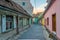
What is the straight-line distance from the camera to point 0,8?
7.02 m

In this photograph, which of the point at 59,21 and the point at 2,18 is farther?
the point at 2,18

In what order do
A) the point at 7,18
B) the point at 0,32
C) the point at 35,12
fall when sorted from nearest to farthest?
the point at 0,32 → the point at 7,18 → the point at 35,12

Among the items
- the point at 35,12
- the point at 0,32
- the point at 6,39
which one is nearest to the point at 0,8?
the point at 6,39

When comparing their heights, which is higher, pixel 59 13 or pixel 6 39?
pixel 59 13

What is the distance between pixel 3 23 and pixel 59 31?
823 centimetres

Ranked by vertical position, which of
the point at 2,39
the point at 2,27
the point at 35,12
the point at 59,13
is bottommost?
the point at 2,39

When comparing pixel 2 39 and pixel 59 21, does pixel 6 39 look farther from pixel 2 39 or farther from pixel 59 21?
pixel 59 21

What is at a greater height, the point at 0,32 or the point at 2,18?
the point at 2,18

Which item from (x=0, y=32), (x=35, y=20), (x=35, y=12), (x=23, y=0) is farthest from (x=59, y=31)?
(x=35, y=12)

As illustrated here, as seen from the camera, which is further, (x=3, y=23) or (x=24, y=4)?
(x=24, y=4)

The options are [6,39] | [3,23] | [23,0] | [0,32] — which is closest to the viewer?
[6,39]

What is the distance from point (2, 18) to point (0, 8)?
20.0 ft

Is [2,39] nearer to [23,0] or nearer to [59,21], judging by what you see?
[59,21]

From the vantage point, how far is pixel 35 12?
52.2 meters
